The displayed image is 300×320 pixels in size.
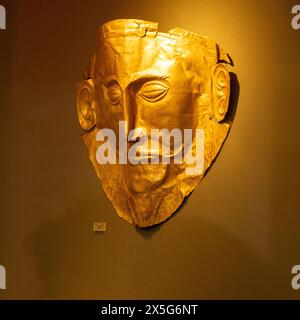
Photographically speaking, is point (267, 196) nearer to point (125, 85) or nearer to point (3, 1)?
point (125, 85)

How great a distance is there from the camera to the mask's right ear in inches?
113

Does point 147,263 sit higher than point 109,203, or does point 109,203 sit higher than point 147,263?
point 109,203

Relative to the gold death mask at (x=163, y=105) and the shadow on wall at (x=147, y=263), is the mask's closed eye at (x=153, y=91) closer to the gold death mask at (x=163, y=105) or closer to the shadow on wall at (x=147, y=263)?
the gold death mask at (x=163, y=105)

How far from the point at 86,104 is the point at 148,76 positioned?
1.49 feet

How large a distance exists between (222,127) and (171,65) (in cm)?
34

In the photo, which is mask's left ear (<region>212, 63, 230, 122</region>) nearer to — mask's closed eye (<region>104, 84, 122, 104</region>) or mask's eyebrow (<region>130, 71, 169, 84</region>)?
mask's eyebrow (<region>130, 71, 169, 84</region>)

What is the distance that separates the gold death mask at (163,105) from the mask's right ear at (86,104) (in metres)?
0.19

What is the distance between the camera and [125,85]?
102 inches

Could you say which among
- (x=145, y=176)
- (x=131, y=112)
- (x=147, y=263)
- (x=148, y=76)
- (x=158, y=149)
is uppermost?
(x=148, y=76)

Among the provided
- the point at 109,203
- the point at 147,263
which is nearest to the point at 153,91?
the point at 109,203

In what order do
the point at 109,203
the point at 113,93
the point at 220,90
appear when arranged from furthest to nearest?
the point at 109,203, the point at 113,93, the point at 220,90

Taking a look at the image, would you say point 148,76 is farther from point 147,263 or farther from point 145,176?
point 147,263

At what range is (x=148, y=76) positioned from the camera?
2.57 meters

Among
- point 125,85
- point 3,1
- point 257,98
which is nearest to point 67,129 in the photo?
point 125,85
